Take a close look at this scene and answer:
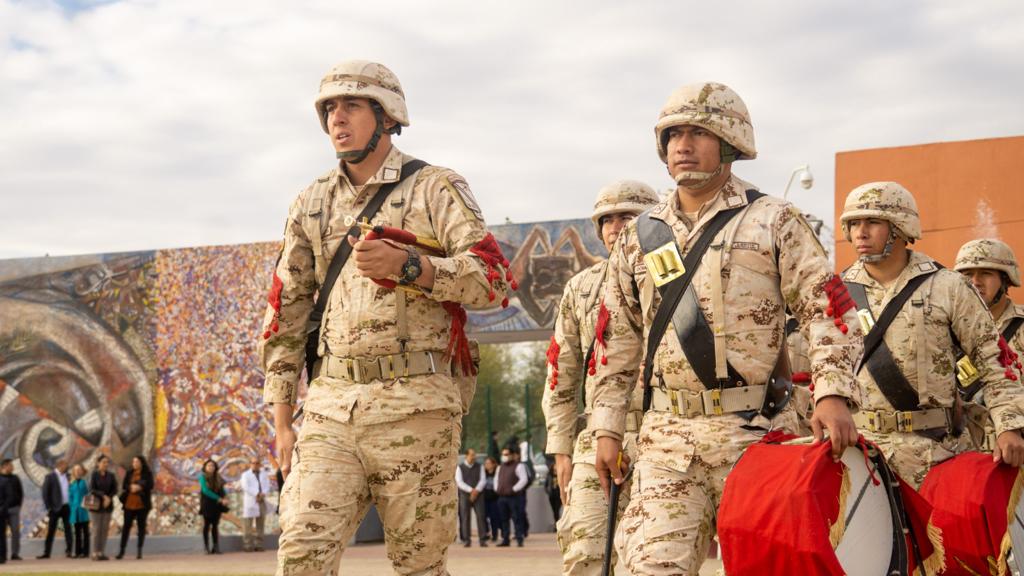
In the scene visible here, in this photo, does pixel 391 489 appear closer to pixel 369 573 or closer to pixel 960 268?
pixel 960 268

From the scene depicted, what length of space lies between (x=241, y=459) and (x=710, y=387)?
27.7 meters

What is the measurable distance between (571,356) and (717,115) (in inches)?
120

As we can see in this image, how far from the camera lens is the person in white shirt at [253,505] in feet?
99.2

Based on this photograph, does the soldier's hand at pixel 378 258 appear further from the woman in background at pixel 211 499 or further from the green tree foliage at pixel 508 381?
the green tree foliage at pixel 508 381

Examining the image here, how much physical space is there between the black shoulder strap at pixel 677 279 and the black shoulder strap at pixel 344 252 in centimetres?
132

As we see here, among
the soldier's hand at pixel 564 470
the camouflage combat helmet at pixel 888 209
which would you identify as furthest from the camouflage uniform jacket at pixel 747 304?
the camouflage combat helmet at pixel 888 209

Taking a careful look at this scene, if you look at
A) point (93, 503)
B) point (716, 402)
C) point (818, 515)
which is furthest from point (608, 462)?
point (93, 503)

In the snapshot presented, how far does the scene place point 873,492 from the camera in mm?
5629

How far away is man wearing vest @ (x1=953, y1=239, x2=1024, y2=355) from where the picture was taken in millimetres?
11953

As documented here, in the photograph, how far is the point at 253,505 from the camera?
30391mm

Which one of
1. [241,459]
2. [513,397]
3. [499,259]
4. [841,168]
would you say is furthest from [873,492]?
[513,397]

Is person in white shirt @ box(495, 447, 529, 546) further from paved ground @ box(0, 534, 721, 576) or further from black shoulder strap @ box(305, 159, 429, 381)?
black shoulder strap @ box(305, 159, 429, 381)

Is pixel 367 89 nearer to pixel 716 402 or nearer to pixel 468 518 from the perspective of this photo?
pixel 716 402

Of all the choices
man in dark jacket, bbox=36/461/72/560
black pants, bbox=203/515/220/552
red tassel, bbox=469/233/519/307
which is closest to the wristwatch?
red tassel, bbox=469/233/519/307
